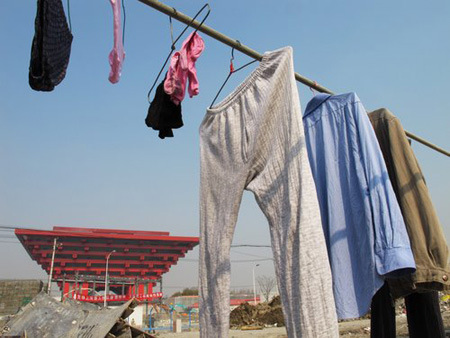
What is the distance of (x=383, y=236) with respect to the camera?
1537 millimetres

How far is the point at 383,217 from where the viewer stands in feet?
5.16

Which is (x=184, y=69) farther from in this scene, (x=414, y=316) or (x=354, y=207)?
(x=414, y=316)

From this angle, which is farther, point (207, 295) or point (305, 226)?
point (207, 295)

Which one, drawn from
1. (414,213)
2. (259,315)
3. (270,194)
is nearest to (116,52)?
(270,194)

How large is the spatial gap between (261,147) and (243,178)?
177 mm

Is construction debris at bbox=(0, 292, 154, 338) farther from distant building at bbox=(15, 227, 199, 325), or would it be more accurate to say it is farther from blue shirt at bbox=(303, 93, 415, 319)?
distant building at bbox=(15, 227, 199, 325)

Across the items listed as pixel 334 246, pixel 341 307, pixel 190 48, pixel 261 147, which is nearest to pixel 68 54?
pixel 190 48

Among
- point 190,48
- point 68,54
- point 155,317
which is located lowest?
point 155,317

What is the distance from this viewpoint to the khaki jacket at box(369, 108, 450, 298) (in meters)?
1.51

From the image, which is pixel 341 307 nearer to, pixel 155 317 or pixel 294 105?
pixel 294 105

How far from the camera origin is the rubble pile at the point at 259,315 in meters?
16.5

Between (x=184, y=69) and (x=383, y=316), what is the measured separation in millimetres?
1663

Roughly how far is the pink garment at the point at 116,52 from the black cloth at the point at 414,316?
1771mm

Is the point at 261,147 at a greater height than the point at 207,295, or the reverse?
the point at 261,147
